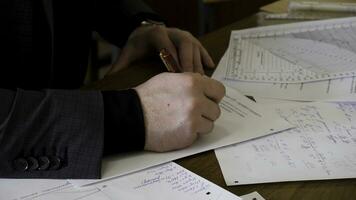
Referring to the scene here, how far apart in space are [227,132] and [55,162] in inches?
10.0

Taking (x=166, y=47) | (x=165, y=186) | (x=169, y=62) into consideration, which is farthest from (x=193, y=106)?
(x=166, y=47)

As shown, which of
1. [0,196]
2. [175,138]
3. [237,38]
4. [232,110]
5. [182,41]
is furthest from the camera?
[237,38]

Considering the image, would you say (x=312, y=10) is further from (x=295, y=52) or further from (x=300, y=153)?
(x=300, y=153)

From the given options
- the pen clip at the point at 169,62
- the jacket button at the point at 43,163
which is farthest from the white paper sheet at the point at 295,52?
the jacket button at the point at 43,163

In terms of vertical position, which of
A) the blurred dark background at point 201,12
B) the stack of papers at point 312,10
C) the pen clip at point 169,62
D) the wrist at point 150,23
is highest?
the wrist at point 150,23

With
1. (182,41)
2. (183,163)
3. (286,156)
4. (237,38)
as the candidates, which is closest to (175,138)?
(183,163)

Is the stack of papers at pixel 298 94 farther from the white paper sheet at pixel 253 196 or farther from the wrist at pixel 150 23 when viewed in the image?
the wrist at pixel 150 23

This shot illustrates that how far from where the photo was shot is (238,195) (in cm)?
62

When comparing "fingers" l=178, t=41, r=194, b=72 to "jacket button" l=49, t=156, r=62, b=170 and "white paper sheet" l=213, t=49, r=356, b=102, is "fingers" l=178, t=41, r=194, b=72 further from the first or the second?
"jacket button" l=49, t=156, r=62, b=170

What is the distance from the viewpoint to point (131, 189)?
62 cm

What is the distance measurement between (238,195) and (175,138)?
0.13 metres

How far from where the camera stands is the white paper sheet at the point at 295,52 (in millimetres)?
973

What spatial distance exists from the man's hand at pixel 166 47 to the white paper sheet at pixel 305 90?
8 cm

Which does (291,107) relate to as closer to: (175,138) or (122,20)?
(175,138)
